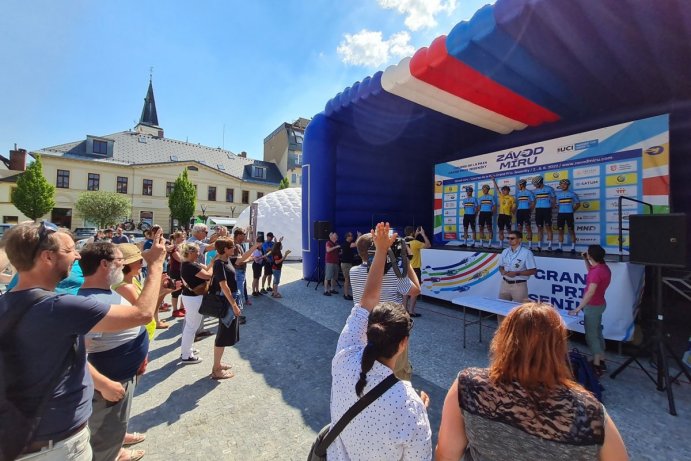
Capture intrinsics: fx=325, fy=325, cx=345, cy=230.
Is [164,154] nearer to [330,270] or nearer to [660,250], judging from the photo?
[330,270]

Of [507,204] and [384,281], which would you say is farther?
[507,204]

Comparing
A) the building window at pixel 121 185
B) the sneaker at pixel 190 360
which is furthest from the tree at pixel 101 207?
the sneaker at pixel 190 360

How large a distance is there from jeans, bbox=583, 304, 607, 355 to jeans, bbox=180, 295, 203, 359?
518 centimetres

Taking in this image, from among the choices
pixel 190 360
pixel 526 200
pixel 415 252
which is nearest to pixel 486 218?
pixel 526 200

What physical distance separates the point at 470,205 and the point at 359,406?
9.53 metres

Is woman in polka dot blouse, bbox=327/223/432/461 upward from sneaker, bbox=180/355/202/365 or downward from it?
upward

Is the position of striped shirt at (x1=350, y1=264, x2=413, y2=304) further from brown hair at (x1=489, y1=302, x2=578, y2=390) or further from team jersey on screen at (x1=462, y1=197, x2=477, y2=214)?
team jersey on screen at (x1=462, y1=197, x2=477, y2=214)

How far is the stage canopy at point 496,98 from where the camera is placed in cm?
521

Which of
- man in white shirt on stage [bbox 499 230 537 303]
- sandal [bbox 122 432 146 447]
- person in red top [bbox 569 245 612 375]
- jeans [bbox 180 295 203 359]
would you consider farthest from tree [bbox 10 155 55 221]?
person in red top [bbox 569 245 612 375]

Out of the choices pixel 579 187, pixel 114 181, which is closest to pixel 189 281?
pixel 579 187

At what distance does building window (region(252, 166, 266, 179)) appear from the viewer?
41.5 m

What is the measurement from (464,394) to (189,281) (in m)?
3.97

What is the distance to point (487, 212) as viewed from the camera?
31.2 feet

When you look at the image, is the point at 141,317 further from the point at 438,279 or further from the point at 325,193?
the point at 325,193
